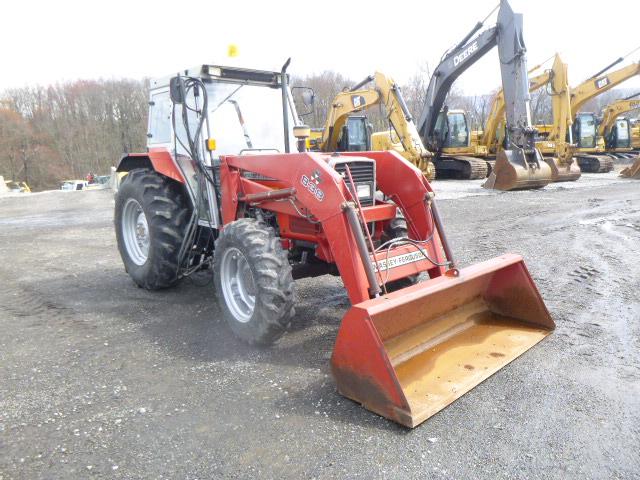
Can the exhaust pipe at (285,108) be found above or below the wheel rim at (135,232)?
above

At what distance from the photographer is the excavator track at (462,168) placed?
1845cm

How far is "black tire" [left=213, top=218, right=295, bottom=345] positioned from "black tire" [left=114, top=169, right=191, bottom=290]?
136 cm

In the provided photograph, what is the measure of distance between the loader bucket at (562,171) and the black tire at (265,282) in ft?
49.8

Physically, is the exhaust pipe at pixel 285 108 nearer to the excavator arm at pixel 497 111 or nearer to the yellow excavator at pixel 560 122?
the yellow excavator at pixel 560 122

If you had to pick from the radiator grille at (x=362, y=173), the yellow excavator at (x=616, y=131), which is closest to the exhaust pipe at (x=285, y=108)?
the radiator grille at (x=362, y=173)

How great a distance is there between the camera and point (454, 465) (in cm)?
239

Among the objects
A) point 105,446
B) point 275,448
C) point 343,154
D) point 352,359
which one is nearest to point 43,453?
point 105,446

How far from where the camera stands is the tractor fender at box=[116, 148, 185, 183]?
4926 mm

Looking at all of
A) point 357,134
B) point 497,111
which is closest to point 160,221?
point 357,134

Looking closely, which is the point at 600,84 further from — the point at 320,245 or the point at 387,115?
the point at 320,245

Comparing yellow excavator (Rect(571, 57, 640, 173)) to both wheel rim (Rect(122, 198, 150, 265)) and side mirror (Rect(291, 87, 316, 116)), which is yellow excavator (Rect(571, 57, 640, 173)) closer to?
side mirror (Rect(291, 87, 316, 116))

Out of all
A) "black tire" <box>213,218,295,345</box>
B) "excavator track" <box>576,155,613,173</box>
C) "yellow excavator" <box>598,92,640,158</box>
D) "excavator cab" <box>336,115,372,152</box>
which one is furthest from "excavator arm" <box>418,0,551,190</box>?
"yellow excavator" <box>598,92,640,158</box>

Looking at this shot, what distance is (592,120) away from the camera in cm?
2431

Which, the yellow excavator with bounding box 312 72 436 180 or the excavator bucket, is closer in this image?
the yellow excavator with bounding box 312 72 436 180
